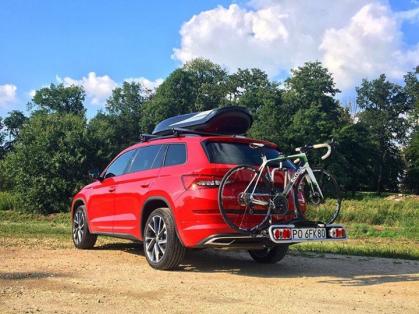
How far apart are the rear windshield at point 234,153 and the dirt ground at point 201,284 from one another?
61.1 inches

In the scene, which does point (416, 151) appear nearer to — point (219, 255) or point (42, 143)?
point (42, 143)

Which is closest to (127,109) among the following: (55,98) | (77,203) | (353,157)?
(55,98)

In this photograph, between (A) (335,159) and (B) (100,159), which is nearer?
(B) (100,159)

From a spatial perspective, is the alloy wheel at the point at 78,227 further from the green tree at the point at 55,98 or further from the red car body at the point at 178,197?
the green tree at the point at 55,98

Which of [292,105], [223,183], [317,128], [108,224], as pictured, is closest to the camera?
[223,183]

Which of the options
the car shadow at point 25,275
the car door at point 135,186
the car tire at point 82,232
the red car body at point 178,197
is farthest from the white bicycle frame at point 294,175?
the car tire at point 82,232

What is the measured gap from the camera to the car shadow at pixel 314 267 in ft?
24.8

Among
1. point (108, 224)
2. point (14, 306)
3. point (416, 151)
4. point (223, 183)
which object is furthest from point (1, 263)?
point (416, 151)

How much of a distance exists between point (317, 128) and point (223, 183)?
57336 millimetres

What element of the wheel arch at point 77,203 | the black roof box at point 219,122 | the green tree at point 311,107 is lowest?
the wheel arch at point 77,203

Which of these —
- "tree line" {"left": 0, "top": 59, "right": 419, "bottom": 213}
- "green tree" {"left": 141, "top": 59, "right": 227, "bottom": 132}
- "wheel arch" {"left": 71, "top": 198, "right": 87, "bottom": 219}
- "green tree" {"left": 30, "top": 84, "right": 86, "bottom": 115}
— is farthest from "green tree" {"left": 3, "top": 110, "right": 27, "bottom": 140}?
"wheel arch" {"left": 71, "top": 198, "right": 87, "bottom": 219}

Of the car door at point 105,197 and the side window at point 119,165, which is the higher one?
the side window at point 119,165

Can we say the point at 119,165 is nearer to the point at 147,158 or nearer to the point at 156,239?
the point at 147,158

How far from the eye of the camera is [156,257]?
7.69 meters
